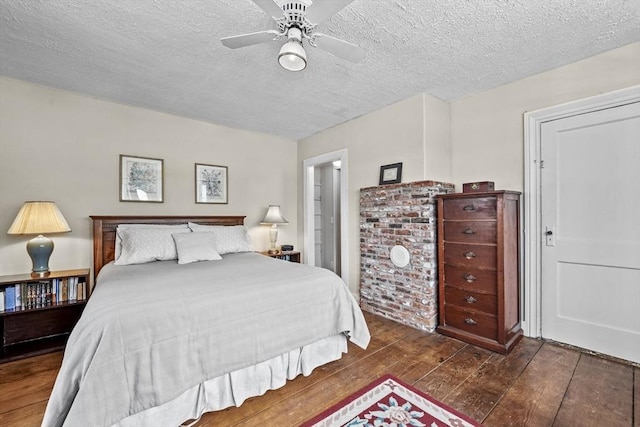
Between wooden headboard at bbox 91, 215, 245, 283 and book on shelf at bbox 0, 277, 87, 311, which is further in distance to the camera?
wooden headboard at bbox 91, 215, 245, 283

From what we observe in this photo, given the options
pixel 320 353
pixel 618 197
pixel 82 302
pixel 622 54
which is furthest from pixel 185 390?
pixel 622 54

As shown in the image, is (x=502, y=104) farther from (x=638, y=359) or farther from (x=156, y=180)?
(x=156, y=180)

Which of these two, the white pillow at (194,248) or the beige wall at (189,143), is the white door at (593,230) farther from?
the white pillow at (194,248)

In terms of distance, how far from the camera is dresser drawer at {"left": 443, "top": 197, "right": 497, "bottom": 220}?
2602mm

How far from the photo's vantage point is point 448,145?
133 inches

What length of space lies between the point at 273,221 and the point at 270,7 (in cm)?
305

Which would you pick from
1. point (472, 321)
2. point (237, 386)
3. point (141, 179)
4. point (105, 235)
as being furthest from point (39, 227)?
point (472, 321)

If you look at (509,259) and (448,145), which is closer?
(509,259)

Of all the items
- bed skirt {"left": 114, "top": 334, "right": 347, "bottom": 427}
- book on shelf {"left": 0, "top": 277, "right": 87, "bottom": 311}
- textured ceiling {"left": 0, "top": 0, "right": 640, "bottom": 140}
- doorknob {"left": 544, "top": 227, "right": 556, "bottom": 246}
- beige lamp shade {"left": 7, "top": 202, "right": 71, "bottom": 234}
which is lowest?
bed skirt {"left": 114, "top": 334, "right": 347, "bottom": 427}

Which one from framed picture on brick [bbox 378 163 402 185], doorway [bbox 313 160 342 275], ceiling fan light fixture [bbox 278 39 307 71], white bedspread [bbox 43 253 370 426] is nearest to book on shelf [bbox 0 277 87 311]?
white bedspread [bbox 43 253 370 426]

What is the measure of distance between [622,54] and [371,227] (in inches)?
104

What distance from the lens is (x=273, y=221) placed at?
426 centimetres

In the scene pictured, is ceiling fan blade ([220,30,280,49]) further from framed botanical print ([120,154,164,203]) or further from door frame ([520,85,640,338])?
door frame ([520,85,640,338])

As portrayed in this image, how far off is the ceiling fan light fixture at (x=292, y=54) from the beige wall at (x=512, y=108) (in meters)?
2.33
